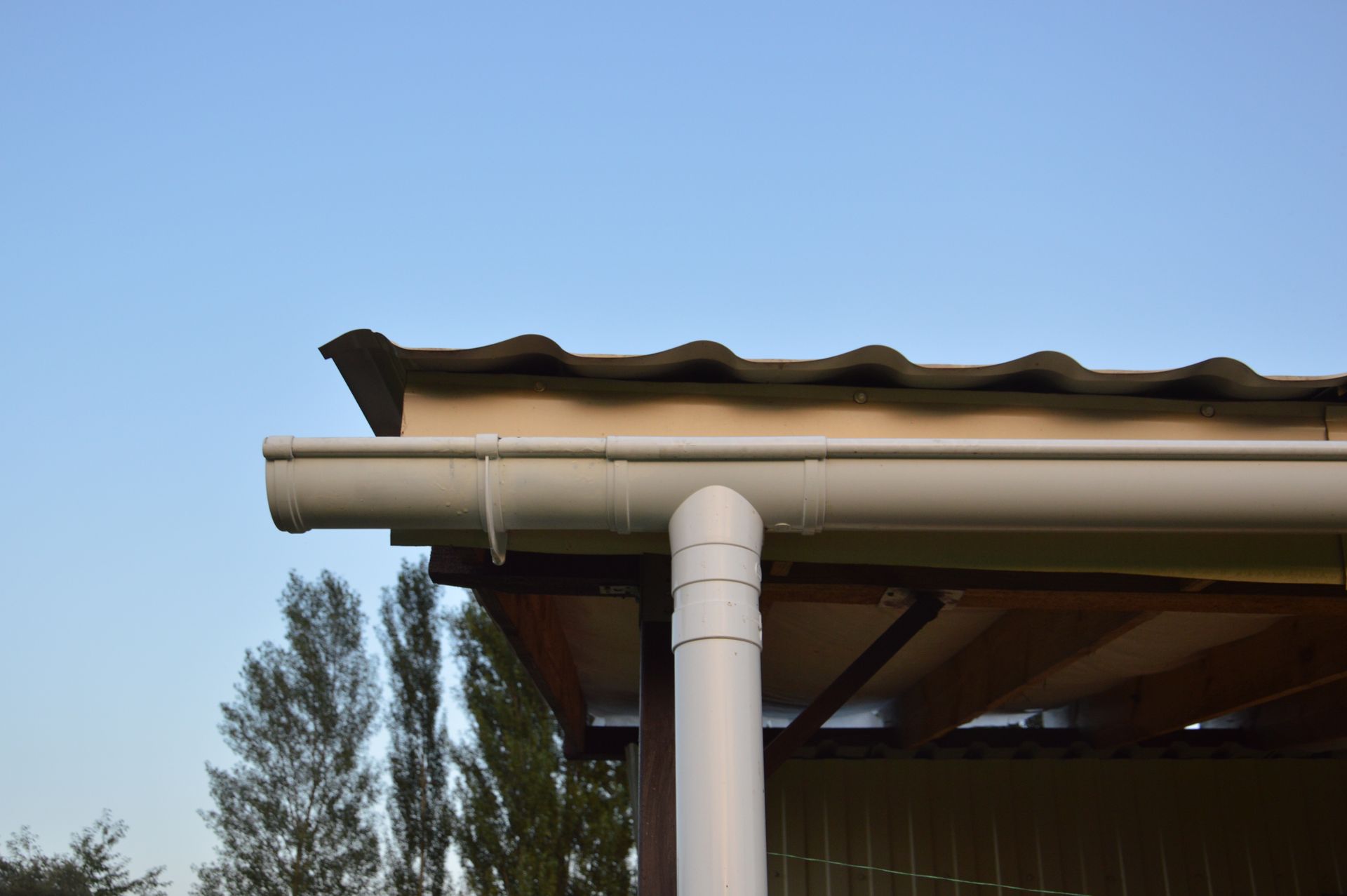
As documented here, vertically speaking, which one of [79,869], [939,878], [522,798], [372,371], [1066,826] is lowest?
[79,869]

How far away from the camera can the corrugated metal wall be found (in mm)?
4961

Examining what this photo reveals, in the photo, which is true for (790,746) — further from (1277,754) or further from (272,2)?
(272,2)

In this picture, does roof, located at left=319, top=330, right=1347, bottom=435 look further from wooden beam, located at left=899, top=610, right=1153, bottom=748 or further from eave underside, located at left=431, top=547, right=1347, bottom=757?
wooden beam, located at left=899, top=610, right=1153, bottom=748

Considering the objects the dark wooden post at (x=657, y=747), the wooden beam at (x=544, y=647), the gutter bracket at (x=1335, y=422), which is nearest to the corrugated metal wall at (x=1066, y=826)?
the wooden beam at (x=544, y=647)

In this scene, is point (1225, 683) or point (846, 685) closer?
point (846, 685)

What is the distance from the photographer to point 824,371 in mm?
2318

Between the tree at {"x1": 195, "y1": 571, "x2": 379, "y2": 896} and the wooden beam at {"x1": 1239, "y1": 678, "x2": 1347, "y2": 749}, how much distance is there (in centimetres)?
1326

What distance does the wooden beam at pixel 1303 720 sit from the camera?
4.63 metres

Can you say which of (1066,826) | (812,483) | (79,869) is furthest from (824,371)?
(79,869)

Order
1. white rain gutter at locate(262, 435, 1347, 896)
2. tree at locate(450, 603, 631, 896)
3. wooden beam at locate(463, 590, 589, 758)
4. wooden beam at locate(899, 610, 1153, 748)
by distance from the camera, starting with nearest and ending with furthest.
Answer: white rain gutter at locate(262, 435, 1347, 896) < wooden beam at locate(463, 590, 589, 758) < wooden beam at locate(899, 610, 1153, 748) < tree at locate(450, 603, 631, 896)

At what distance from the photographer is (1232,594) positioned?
8.57 ft

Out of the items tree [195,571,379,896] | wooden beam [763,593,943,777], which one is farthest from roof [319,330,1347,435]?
tree [195,571,379,896]

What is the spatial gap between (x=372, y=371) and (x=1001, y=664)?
2630 mm

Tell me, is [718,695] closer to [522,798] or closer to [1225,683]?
[1225,683]
